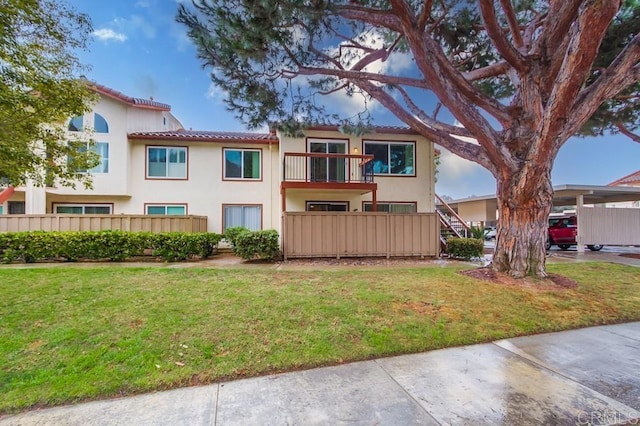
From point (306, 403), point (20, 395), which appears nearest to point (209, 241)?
point (20, 395)

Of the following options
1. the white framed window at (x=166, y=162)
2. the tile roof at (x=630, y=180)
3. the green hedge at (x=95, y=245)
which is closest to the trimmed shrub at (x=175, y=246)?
the green hedge at (x=95, y=245)

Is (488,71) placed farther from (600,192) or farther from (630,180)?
(630,180)

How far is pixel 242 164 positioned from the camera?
47.1 ft

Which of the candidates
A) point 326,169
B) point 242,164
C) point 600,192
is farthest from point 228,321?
point 600,192

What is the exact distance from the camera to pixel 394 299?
5656 millimetres

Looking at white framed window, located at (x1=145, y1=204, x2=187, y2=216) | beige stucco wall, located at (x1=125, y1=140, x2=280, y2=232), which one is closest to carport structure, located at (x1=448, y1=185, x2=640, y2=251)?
beige stucco wall, located at (x1=125, y1=140, x2=280, y2=232)

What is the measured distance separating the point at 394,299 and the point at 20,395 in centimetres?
501

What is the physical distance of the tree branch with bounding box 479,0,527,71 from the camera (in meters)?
6.20

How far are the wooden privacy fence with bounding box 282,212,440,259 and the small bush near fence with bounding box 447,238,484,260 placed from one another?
1.85 feet

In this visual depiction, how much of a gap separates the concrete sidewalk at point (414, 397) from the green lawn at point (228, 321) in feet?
0.87

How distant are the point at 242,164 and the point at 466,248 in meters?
10.1

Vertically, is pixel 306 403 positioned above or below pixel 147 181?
below

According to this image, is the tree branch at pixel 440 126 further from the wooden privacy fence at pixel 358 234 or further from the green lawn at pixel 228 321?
the green lawn at pixel 228 321

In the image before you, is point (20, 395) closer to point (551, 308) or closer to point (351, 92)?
point (551, 308)
